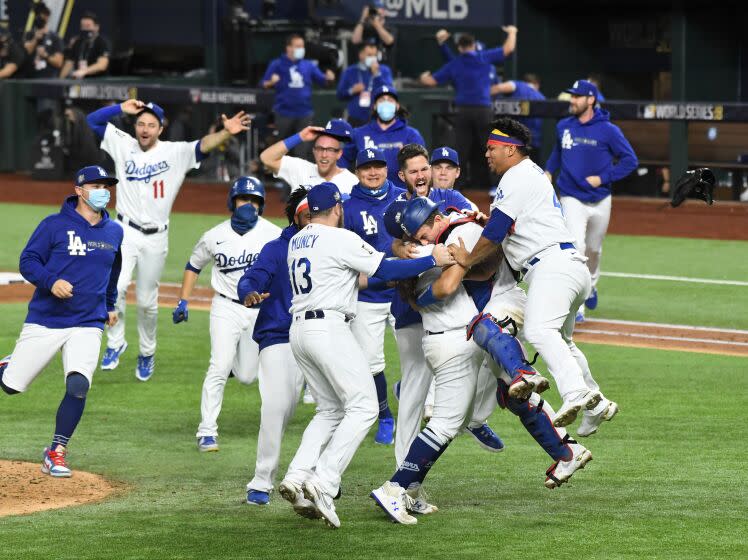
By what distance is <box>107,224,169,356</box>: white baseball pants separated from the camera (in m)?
12.6

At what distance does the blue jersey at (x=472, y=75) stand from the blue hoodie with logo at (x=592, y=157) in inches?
291

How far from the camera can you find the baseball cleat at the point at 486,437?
9.20 metres

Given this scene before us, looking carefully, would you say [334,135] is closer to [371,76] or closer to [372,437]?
[372,437]

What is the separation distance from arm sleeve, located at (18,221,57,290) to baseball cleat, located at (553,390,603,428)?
3291 millimetres

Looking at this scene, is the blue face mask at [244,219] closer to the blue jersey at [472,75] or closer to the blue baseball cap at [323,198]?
the blue baseball cap at [323,198]

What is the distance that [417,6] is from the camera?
26.4 metres

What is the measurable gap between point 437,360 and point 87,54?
19755 mm

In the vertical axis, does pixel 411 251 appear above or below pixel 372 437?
above

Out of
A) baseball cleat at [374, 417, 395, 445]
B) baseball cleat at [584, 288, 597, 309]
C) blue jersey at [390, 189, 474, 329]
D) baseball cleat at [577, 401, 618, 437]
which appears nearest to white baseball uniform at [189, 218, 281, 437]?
baseball cleat at [374, 417, 395, 445]

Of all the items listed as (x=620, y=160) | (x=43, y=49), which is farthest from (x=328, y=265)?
(x=43, y=49)

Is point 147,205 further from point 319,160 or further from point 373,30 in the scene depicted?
point 373,30

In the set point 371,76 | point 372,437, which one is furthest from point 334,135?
point 371,76

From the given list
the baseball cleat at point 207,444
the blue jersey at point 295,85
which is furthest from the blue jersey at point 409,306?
the blue jersey at point 295,85

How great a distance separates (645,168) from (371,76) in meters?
4.35
